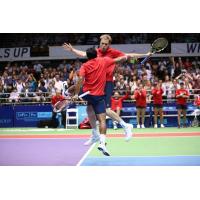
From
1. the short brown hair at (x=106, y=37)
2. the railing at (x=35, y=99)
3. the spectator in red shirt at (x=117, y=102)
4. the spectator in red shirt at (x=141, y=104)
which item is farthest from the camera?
the spectator in red shirt at (x=141, y=104)

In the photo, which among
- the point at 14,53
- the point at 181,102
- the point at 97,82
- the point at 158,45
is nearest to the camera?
the point at 97,82

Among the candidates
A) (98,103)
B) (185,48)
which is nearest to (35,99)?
(185,48)

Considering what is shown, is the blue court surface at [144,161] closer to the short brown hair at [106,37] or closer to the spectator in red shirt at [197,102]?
the short brown hair at [106,37]

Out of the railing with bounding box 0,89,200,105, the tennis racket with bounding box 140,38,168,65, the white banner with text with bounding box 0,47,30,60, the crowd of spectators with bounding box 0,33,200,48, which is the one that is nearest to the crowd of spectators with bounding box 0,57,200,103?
the railing with bounding box 0,89,200,105

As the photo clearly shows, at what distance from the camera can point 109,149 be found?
26.0 feet

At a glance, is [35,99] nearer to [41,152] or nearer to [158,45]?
[41,152]

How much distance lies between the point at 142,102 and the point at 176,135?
2.05 metres

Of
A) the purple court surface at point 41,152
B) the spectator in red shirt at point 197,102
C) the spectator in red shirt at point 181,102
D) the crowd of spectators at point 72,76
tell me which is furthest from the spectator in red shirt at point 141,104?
the purple court surface at point 41,152

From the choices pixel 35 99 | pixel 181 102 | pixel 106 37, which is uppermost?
pixel 106 37

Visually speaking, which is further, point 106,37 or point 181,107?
point 181,107

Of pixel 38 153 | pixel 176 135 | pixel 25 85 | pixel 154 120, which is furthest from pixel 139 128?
pixel 38 153

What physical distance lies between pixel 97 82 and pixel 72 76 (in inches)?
78.2

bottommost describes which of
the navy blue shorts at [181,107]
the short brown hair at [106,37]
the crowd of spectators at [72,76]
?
the navy blue shorts at [181,107]

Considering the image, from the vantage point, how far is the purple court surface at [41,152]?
6.83 m
